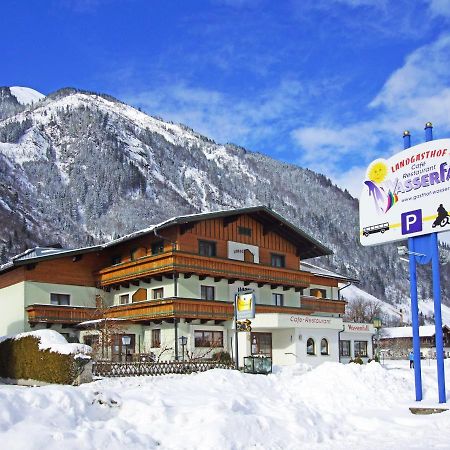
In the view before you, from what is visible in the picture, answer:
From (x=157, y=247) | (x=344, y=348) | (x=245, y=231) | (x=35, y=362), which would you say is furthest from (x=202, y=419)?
(x=344, y=348)

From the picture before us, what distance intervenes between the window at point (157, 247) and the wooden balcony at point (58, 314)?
5719 mm

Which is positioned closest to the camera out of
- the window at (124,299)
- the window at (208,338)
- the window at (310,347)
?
the window at (208,338)

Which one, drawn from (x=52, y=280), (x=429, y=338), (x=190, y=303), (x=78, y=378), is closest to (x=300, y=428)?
(x=78, y=378)

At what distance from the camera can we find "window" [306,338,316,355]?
41.3 metres

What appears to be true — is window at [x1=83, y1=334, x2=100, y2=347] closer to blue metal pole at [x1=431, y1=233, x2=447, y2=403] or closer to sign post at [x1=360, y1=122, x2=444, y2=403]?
sign post at [x1=360, y1=122, x2=444, y2=403]

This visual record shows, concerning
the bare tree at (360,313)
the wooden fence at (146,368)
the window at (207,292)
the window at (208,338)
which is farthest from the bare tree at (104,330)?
the bare tree at (360,313)

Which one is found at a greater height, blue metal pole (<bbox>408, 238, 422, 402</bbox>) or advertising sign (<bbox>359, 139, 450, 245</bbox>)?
advertising sign (<bbox>359, 139, 450, 245</bbox>)

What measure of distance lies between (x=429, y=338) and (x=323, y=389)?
77.3 metres

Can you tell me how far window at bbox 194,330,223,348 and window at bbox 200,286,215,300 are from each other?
2.30m

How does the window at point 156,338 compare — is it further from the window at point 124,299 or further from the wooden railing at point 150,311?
the window at point 124,299

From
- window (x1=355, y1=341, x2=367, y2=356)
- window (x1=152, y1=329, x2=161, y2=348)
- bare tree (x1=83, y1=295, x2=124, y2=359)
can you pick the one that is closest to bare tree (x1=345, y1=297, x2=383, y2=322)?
window (x1=355, y1=341, x2=367, y2=356)

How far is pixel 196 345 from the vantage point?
3828 cm

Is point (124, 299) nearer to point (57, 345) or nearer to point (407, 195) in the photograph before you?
point (57, 345)

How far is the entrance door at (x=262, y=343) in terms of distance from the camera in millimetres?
40062
